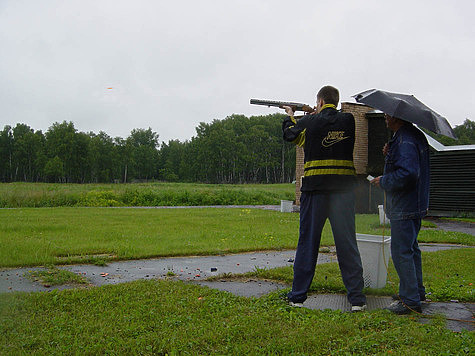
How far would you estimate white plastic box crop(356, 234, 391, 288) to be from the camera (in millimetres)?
5383

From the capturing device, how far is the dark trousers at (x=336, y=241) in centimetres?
452

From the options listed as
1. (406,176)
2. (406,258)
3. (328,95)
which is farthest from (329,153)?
(406,258)

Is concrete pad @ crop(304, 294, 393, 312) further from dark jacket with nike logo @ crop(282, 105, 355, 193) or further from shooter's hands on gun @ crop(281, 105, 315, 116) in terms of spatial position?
shooter's hands on gun @ crop(281, 105, 315, 116)

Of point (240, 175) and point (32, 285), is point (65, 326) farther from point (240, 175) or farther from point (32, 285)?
point (240, 175)

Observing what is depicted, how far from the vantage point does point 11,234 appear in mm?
10438

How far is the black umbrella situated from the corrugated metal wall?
57.5ft

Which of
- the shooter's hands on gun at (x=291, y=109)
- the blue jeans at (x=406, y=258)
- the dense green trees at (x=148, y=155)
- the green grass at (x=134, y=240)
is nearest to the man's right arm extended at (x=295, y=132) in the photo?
the shooter's hands on gun at (x=291, y=109)

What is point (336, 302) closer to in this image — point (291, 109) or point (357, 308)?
point (357, 308)

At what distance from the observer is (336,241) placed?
15.1 feet

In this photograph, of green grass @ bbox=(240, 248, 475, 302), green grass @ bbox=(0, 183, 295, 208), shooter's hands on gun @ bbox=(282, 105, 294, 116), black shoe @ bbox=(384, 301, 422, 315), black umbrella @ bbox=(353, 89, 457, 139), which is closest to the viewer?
black shoe @ bbox=(384, 301, 422, 315)

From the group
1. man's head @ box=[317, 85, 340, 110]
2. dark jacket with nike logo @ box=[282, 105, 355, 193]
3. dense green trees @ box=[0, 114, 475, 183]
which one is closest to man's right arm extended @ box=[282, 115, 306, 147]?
dark jacket with nike logo @ box=[282, 105, 355, 193]

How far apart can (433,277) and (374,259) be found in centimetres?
145

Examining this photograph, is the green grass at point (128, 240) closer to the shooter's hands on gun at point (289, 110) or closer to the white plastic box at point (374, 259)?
the white plastic box at point (374, 259)

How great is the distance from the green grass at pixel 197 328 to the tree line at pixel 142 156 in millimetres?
68050
